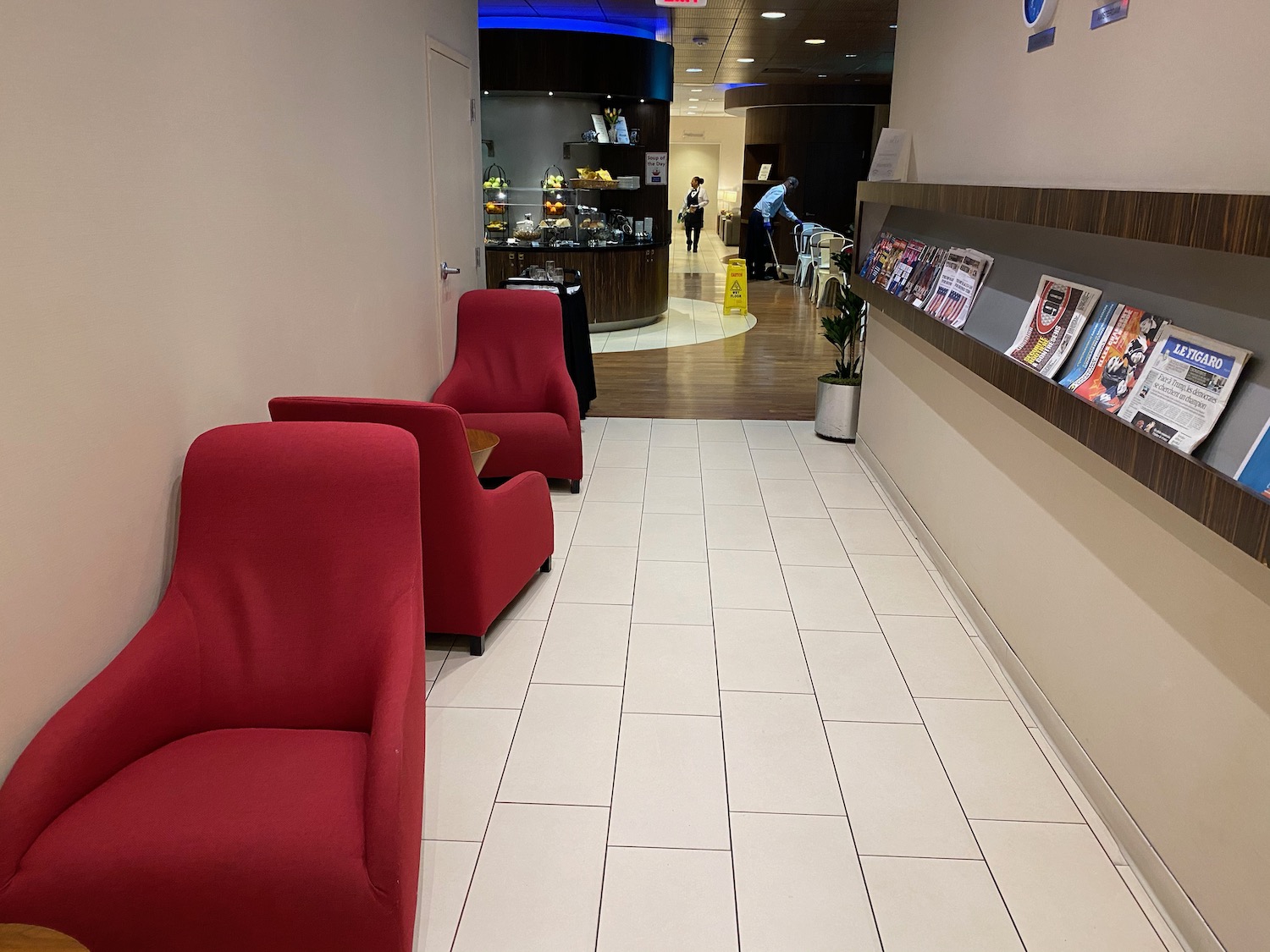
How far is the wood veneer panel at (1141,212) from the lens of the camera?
1889 millimetres

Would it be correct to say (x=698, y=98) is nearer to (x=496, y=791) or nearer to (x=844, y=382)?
(x=844, y=382)

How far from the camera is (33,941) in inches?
56.0

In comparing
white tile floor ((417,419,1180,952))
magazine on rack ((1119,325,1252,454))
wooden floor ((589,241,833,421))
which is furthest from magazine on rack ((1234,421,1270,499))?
wooden floor ((589,241,833,421))

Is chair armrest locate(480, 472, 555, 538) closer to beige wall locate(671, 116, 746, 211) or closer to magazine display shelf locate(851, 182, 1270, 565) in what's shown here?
magazine display shelf locate(851, 182, 1270, 565)

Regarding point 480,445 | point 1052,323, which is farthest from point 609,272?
point 1052,323

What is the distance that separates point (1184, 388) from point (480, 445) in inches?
108

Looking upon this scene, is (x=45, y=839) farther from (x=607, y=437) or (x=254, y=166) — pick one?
(x=607, y=437)

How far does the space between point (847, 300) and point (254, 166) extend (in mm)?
4018

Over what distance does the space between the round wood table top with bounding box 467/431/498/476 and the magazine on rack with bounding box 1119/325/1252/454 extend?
7.86ft

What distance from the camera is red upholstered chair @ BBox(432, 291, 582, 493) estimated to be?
5043mm

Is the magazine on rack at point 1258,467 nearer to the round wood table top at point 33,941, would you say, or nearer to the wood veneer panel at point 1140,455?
the wood veneer panel at point 1140,455

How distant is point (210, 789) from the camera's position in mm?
1978

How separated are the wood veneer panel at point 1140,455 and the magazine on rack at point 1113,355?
0.15 ft

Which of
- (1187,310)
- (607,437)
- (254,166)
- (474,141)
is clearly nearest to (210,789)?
(254,166)
